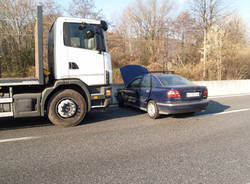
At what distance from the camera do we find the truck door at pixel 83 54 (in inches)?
210

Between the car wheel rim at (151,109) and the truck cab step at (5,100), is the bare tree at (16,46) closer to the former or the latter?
the truck cab step at (5,100)

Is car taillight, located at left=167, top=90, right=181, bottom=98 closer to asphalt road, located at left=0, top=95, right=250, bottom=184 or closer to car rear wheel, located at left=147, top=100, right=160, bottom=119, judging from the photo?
car rear wheel, located at left=147, top=100, right=160, bottom=119

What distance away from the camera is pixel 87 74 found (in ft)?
18.1

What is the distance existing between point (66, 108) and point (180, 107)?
3387 mm

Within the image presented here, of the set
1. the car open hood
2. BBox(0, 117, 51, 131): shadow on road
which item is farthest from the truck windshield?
the car open hood

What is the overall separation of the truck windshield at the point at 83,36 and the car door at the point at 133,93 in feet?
7.93

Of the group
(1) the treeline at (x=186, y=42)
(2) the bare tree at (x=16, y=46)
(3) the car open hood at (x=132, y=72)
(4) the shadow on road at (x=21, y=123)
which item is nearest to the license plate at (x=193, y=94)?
(3) the car open hood at (x=132, y=72)

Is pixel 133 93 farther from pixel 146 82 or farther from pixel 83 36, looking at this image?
pixel 83 36

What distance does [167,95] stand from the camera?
5.77m

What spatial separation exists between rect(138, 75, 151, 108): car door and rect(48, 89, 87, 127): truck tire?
7.49 feet

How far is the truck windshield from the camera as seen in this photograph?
532cm

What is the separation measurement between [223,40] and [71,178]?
21572 mm

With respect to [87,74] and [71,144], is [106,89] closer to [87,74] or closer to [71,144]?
[87,74]

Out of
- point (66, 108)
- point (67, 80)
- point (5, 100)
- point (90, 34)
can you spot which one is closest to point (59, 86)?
point (67, 80)
